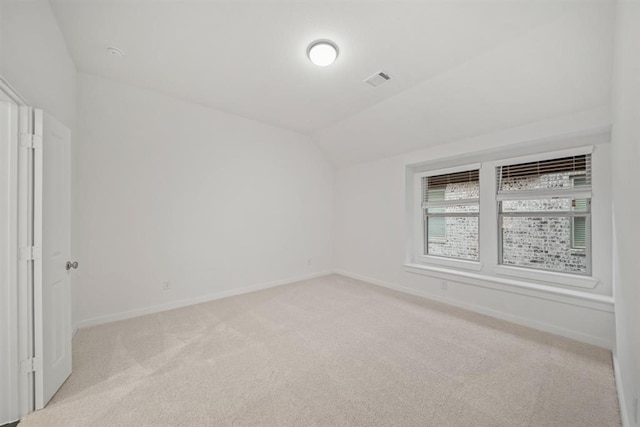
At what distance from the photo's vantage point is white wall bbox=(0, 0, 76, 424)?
155 cm

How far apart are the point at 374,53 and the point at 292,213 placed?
121 inches

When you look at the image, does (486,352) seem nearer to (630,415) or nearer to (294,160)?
(630,415)

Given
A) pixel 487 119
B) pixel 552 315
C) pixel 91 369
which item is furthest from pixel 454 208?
pixel 91 369

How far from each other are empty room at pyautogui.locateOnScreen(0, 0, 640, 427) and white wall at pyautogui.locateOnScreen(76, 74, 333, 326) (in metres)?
0.03

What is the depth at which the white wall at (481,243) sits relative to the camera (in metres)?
2.68

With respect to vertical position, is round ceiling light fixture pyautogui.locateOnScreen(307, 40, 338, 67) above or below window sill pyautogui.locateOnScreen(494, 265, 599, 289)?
above

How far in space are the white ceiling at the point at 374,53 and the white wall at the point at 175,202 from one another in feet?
1.51

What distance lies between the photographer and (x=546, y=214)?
10.4 ft

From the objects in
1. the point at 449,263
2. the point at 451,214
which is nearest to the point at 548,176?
the point at 451,214

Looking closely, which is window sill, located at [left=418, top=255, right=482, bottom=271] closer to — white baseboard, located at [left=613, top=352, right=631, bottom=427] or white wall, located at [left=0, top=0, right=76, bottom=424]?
white baseboard, located at [left=613, top=352, right=631, bottom=427]

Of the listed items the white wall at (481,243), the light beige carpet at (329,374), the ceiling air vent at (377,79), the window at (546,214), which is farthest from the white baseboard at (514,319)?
the ceiling air vent at (377,79)

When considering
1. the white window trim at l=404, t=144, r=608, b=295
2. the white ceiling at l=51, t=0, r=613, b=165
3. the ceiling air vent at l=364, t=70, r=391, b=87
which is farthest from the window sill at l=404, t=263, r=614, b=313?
the ceiling air vent at l=364, t=70, r=391, b=87

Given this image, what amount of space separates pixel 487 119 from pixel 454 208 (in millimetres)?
1438

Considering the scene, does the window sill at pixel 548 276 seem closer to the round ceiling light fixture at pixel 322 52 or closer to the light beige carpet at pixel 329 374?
the light beige carpet at pixel 329 374
